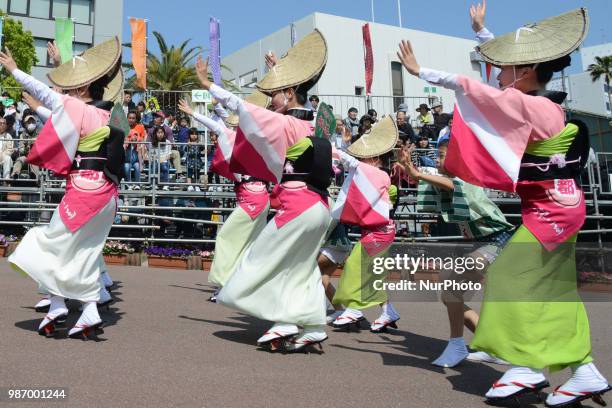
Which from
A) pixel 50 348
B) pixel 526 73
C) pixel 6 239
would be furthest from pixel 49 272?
pixel 6 239

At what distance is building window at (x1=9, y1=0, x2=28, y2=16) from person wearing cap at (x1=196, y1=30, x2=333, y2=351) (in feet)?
109

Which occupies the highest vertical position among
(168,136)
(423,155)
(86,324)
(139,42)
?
(139,42)

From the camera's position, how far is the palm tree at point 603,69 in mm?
51969

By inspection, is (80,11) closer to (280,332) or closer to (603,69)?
(280,332)

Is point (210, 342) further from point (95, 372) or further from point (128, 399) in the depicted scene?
point (128, 399)

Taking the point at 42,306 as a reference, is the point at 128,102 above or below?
above

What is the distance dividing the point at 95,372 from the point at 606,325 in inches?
215

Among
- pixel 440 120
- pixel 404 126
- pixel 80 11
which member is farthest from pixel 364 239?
pixel 80 11

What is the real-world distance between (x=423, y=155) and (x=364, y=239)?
685 centimetres

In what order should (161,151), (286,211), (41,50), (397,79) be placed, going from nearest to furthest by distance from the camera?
(286,211), (161,151), (397,79), (41,50)

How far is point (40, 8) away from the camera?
110ft

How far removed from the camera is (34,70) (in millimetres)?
33188

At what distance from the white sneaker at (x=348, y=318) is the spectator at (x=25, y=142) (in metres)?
8.09

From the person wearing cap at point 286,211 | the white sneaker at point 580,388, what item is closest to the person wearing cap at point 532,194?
the white sneaker at point 580,388
